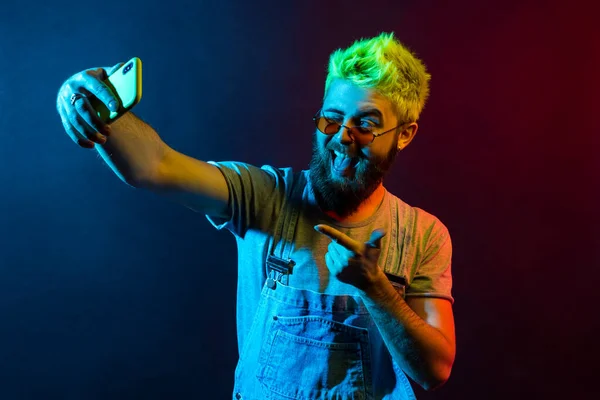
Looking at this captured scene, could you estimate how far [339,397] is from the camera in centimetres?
119

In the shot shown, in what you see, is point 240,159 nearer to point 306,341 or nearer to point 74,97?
point 306,341

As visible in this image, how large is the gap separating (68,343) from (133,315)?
0.26m

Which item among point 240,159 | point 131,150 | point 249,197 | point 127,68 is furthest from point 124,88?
point 240,159

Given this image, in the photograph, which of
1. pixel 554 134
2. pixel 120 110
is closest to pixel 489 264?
pixel 554 134

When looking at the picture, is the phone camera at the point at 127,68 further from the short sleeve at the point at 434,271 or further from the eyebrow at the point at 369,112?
the short sleeve at the point at 434,271

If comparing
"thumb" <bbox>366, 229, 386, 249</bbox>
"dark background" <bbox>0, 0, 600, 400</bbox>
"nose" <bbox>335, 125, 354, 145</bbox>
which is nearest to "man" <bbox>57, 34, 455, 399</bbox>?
"nose" <bbox>335, 125, 354, 145</bbox>

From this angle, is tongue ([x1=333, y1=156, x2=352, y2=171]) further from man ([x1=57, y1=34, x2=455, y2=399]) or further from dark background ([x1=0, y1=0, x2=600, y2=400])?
dark background ([x1=0, y1=0, x2=600, y2=400])

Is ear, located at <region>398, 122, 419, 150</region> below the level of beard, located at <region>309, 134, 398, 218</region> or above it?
above

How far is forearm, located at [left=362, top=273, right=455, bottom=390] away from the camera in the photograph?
1.07 metres

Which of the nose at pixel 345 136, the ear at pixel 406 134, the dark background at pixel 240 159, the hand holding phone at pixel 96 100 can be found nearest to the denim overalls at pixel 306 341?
the nose at pixel 345 136

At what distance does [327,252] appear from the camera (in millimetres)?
1138

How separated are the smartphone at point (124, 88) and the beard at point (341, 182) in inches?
20.3

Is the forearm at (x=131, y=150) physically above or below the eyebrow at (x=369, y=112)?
below

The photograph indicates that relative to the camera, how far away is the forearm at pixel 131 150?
95 cm
